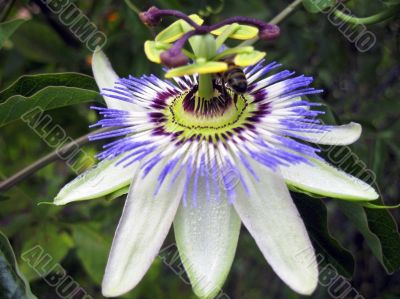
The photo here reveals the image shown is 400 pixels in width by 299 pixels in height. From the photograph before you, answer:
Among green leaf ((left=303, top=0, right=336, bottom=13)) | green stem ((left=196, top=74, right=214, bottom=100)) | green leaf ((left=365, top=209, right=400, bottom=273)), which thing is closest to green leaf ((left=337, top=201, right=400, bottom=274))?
green leaf ((left=365, top=209, right=400, bottom=273))

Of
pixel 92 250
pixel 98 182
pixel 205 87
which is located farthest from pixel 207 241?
pixel 92 250

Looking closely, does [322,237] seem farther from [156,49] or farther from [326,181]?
[156,49]

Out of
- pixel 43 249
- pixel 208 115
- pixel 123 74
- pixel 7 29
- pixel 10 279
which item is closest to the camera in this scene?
pixel 10 279

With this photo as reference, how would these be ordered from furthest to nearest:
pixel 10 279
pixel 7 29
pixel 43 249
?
pixel 43 249
pixel 7 29
pixel 10 279

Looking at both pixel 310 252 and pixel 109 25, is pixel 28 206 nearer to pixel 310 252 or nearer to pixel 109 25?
pixel 109 25

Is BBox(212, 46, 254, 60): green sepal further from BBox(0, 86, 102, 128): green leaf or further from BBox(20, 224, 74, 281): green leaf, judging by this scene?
BBox(20, 224, 74, 281): green leaf
